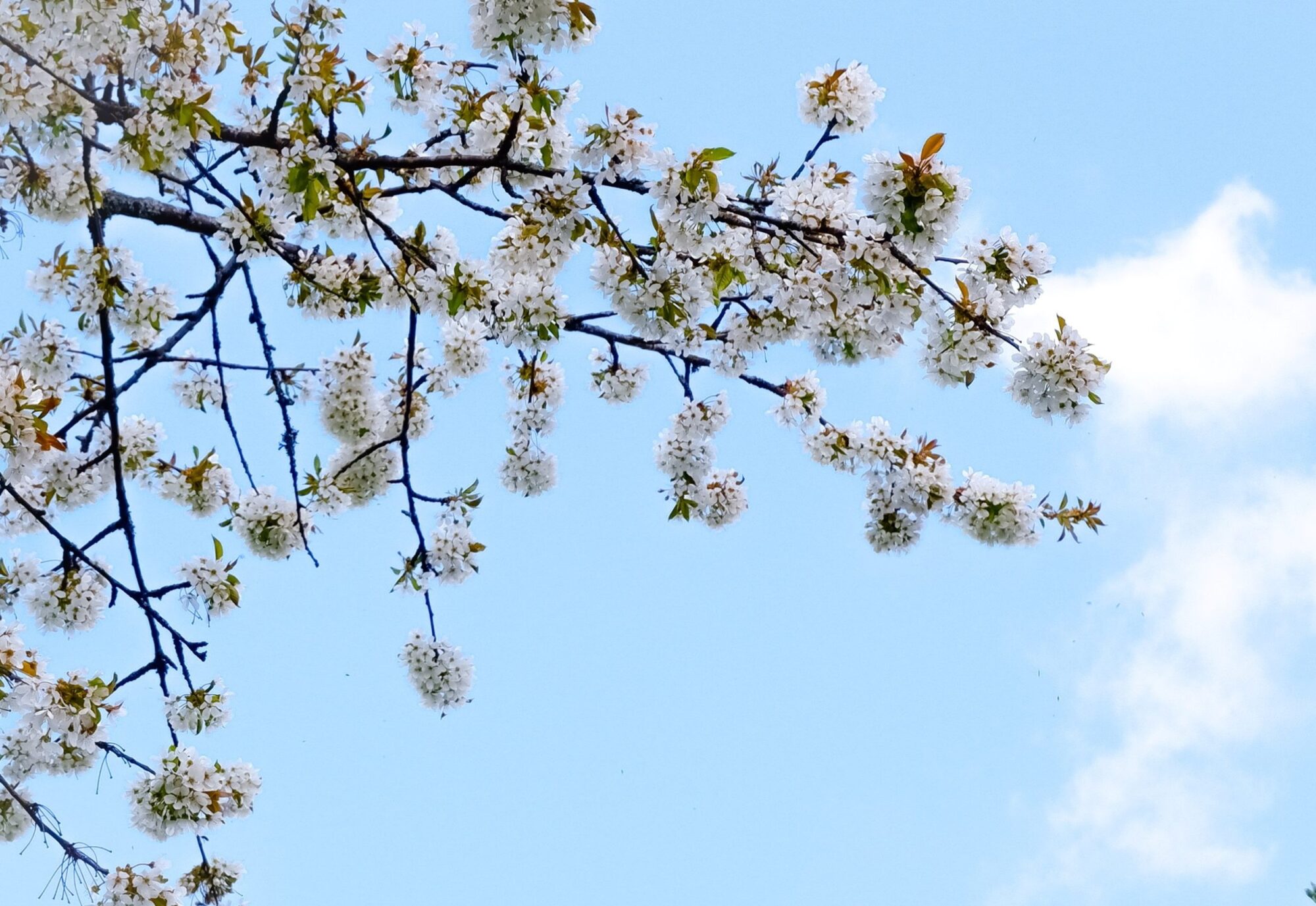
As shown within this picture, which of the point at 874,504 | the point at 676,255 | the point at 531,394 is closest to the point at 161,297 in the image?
the point at 531,394

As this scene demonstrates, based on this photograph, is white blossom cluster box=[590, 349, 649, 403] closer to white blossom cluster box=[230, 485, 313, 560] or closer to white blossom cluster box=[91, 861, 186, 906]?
white blossom cluster box=[230, 485, 313, 560]

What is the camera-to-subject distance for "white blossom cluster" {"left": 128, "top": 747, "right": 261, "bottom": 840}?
4.68 metres

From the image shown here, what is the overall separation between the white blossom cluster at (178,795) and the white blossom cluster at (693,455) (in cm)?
263

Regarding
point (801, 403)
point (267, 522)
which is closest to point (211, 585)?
point (267, 522)

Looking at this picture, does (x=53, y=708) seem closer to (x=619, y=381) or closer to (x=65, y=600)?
(x=65, y=600)

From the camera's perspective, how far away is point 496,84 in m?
4.45

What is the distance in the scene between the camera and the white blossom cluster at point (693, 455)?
239 inches

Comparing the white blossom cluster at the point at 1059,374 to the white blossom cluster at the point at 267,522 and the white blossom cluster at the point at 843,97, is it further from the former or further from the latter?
the white blossom cluster at the point at 267,522

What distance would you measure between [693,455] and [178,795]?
2933 mm

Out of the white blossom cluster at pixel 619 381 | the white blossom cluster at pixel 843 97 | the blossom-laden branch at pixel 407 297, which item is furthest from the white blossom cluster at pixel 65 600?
the white blossom cluster at pixel 843 97

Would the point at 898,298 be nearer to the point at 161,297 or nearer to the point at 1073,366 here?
the point at 1073,366

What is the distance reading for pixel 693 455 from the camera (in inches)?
240

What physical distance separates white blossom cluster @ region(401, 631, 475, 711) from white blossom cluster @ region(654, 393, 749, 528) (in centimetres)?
138

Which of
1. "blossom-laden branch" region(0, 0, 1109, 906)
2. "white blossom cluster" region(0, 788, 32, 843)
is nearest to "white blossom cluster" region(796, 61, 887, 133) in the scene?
"blossom-laden branch" region(0, 0, 1109, 906)
